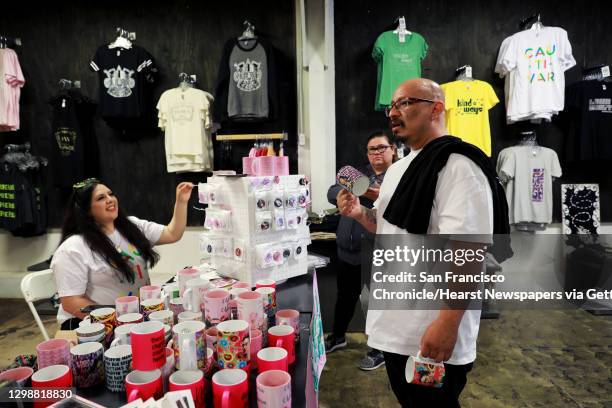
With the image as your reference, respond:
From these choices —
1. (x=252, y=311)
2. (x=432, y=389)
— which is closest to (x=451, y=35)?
(x=432, y=389)

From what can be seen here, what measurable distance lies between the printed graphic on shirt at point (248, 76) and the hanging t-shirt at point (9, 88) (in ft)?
7.24

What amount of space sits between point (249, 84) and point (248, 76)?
7cm

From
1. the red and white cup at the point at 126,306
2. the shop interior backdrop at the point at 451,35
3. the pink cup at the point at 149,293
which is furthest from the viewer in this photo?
the shop interior backdrop at the point at 451,35

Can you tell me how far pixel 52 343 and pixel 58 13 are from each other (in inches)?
171

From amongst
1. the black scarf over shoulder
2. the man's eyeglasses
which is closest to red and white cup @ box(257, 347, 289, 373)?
the black scarf over shoulder

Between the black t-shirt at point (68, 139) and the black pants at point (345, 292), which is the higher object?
the black t-shirt at point (68, 139)

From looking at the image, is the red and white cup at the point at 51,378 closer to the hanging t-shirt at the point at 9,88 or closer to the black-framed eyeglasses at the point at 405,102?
the black-framed eyeglasses at the point at 405,102

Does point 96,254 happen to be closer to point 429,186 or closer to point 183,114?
point 429,186

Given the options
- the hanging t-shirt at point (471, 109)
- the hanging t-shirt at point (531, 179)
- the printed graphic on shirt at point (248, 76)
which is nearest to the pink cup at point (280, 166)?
the printed graphic on shirt at point (248, 76)

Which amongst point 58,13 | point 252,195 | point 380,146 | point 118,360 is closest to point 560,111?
point 380,146

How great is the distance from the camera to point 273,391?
35.3 inches

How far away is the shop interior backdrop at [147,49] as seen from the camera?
13.5 feet

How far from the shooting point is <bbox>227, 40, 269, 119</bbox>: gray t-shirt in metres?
3.76

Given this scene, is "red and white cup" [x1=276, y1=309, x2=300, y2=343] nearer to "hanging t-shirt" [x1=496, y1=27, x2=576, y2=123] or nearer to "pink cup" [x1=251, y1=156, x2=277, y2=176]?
"pink cup" [x1=251, y1=156, x2=277, y2=176]
